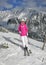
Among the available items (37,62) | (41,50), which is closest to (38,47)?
(41,50)

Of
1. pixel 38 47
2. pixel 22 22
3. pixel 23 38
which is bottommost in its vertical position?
pixel 38 47

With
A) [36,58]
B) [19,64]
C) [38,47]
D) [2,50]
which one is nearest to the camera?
[19,64]

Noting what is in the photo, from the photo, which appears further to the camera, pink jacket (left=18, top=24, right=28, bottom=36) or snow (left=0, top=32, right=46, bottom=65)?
pink jacket (left=18, top=24, right=28, bottom=36)

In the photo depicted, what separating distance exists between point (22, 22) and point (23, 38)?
3.43 ft

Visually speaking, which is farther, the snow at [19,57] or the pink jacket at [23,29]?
the pink jacket at [23,29]

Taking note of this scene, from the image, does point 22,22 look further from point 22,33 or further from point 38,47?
point 38,47

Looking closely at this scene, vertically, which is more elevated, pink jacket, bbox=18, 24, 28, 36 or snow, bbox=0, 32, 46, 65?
pink jacket, bbox=18, 24, 28, 36

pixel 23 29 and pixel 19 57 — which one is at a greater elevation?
pixel 23 29

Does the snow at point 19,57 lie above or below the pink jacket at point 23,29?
below

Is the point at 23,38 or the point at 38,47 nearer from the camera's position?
the point at 23,38

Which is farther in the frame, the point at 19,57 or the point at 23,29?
the point at 23,29

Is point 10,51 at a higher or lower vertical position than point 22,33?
lower

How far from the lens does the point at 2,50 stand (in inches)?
667

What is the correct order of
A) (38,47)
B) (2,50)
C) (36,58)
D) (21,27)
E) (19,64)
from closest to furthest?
(19,64), (36,58), (21,27), (2,50), (38,47)
